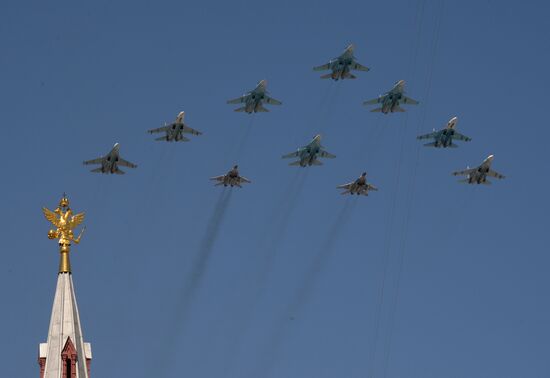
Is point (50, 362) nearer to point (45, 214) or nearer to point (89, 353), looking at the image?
point (89, 353)

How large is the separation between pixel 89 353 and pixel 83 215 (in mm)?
15151

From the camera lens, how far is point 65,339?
15225 centimetres

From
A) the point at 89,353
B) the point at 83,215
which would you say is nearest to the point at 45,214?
the point at 83,215

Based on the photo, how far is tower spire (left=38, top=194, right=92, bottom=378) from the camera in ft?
493

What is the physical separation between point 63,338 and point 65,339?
23 centimetres

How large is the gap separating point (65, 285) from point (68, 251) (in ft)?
15.4

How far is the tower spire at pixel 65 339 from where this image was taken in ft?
493

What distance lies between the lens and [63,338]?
152m

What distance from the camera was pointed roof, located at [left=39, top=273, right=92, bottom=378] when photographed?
150500 mm

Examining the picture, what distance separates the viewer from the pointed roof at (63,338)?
5925 inches

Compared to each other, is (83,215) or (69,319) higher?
(83,215)

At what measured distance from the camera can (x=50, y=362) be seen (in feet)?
495

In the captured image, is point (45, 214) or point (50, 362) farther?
point (45, 214)

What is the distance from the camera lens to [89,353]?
152875mm
